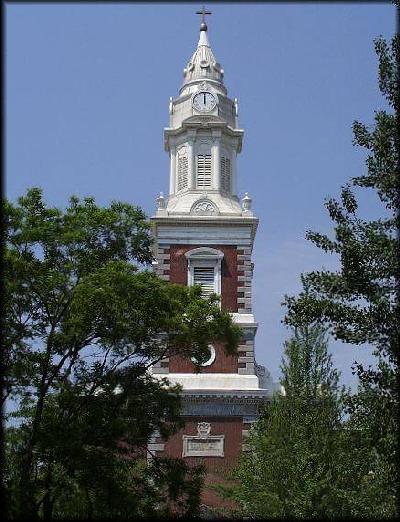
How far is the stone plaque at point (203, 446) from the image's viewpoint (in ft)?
103

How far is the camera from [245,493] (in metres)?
26.2

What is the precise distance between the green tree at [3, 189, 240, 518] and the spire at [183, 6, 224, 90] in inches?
719

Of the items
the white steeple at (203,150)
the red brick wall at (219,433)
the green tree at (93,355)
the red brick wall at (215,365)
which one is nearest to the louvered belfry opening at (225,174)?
the white steeple at (203,150)

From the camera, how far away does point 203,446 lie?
31.4 metres

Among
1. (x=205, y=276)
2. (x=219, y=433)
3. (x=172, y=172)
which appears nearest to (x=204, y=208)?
(x=205, y=276)

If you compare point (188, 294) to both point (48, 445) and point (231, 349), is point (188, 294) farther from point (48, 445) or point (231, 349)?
point (48, 445)

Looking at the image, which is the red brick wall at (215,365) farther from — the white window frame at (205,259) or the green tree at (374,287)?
the green tree at (374,287)

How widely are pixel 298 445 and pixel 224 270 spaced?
10.1 metres

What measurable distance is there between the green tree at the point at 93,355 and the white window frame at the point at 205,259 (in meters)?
12.3

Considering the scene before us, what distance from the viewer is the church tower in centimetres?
3158

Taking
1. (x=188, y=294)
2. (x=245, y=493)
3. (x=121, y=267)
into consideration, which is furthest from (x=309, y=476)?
(x=121, y=267)

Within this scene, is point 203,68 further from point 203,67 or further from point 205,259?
point 205,259

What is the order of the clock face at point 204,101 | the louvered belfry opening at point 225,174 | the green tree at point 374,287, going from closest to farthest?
the green tree at point 374,287
the louvered belfry opening at point 225,174
the clock face at point 204,101

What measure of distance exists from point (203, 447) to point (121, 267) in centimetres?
1278
